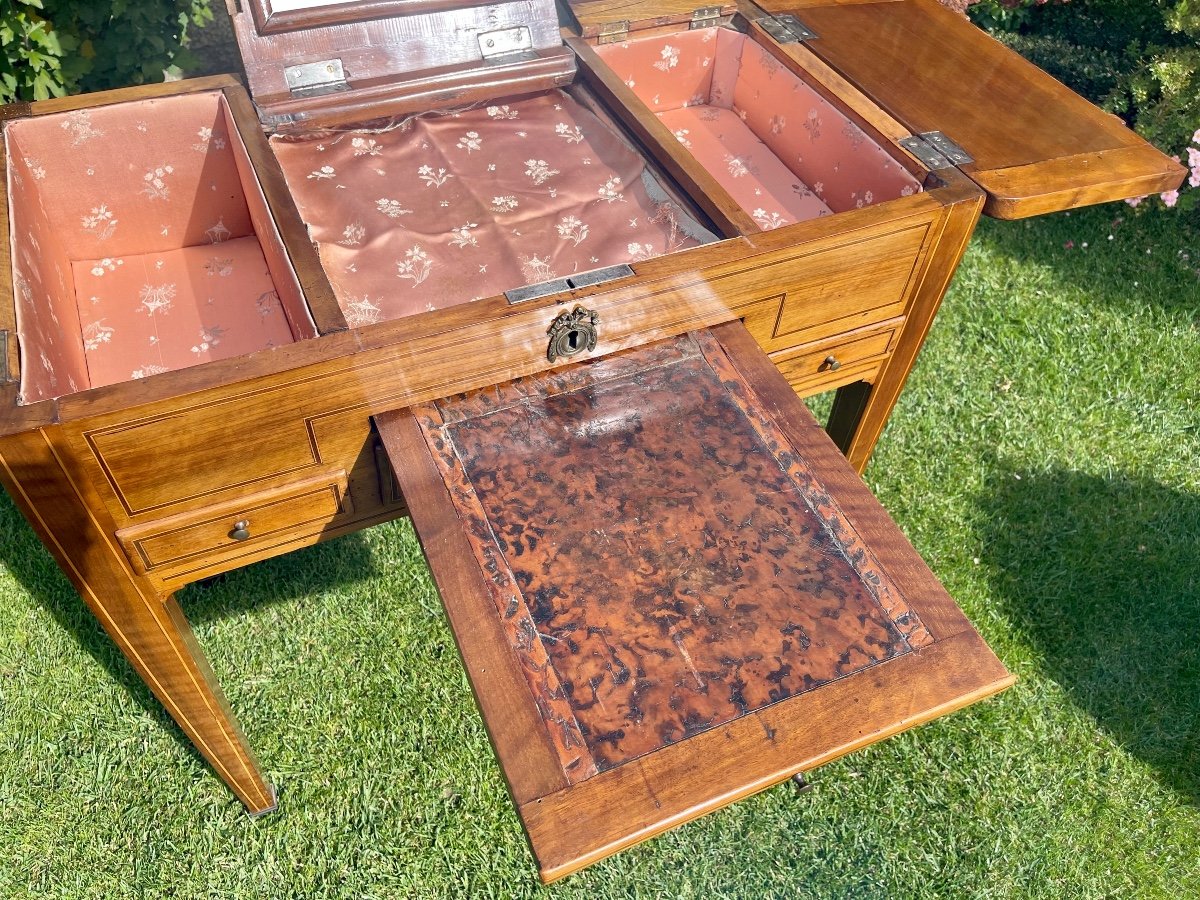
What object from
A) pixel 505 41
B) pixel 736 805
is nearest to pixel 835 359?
pixel 505 41

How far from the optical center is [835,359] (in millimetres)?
2344

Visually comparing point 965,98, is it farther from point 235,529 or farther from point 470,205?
point 235,529

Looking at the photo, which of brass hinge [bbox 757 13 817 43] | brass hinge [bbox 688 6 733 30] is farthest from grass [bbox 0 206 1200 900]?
brass hinge [bbox 688 6 733 30]

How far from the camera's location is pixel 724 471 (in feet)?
5.57

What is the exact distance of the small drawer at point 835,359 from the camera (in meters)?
2.26

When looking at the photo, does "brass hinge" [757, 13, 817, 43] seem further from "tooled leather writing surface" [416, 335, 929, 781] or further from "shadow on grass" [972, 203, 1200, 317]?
"shadow on grass" [972, 203, 1200, 317]

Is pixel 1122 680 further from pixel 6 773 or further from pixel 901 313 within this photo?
pixel 6 773

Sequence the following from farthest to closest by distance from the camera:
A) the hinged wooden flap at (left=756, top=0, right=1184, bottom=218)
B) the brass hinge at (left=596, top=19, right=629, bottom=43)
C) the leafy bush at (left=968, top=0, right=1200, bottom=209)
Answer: the leafy bush at (left=968, top=0, right=1200, bottom=209), the brass hinge at (left=596, top=19, right=629, bottom=43), the hinged wooden flap at (left=756, top=0, right=1184, bottom=218)

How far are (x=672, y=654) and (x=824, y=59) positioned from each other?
1.84 metres

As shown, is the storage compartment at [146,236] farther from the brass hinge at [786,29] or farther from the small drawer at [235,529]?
the brass hinge at [786,29]

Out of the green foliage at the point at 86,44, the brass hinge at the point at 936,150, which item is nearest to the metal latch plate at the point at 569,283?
the brass hinge at the point at 936,150

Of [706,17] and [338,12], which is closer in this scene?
[338,12]

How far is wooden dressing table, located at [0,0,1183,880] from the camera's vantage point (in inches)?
56.6

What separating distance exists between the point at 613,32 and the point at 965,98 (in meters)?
0.97
